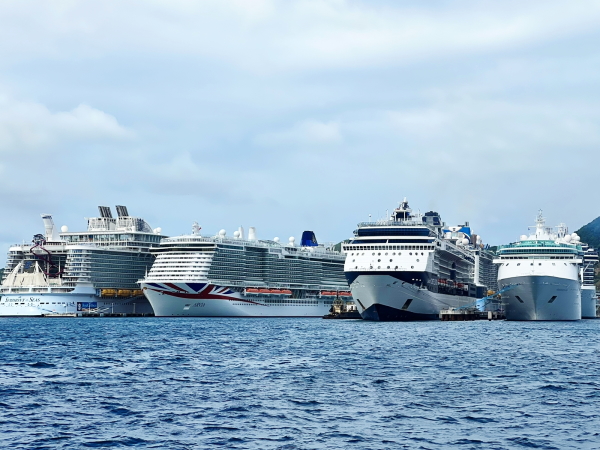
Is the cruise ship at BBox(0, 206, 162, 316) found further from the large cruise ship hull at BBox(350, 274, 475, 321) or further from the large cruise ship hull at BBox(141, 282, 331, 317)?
the large cruise ship hull at BBox(350, 274, 475, 321)

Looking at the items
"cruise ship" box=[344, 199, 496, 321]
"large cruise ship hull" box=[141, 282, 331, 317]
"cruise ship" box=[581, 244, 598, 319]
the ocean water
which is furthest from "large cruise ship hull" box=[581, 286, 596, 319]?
the ocean water

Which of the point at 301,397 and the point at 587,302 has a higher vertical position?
the point at 587,302

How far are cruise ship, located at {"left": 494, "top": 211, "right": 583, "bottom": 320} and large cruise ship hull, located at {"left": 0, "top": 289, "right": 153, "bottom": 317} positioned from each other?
3362 inches

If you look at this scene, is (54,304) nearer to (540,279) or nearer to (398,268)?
(398,268)

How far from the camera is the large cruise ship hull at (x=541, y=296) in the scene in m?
117

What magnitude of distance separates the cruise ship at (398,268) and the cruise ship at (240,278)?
143 ft

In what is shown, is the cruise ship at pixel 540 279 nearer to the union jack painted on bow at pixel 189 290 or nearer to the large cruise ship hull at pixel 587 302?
the large cruise ship hull at pixel 587 302

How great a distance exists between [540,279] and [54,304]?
9437 cm

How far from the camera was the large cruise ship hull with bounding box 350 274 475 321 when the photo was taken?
11506 cm

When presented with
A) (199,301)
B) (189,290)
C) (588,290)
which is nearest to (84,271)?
(189,290)

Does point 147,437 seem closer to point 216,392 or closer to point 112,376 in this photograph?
point 216,392

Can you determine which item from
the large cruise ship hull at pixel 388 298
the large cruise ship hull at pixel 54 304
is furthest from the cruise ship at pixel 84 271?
the large cruise ship hull at pixel 388 298

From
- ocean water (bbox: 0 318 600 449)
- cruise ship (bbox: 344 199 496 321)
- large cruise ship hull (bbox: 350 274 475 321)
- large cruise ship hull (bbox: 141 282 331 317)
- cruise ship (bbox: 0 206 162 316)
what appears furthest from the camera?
cruise ship (bbox: 0 206 162 316)

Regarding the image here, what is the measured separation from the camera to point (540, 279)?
383 feet
